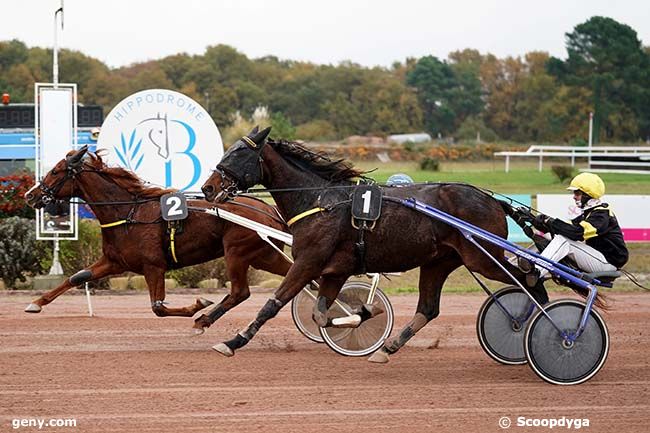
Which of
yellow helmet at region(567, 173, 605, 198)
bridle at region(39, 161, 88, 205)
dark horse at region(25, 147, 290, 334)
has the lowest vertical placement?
dark horse at region(25, 147, 290, 334)

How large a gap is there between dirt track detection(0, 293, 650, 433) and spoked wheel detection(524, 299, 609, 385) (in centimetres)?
11

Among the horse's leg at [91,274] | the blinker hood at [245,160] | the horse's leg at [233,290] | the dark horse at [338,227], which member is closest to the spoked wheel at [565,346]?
the dark horse at [338,227]

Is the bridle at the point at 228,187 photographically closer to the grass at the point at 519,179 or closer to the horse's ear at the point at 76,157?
the horse's ear at the point at 76,157

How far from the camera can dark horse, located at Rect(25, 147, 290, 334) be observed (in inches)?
359

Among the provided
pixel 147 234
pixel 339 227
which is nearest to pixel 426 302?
pixel 339 227

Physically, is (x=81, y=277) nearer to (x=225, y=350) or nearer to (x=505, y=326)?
(x=225, y=350)

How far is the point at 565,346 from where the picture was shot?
731 cm

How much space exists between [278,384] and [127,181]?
291 cm

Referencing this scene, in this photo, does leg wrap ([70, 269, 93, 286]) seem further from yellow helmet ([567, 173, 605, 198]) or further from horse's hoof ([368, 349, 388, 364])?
yellow helmet ([567, 173, 605, 198])

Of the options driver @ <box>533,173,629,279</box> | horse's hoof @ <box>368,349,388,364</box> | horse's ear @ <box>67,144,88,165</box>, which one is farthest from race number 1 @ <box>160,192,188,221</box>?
driver @ <box>533,173,629,279</box>

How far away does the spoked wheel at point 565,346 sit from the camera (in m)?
7.33

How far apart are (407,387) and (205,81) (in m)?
49.5

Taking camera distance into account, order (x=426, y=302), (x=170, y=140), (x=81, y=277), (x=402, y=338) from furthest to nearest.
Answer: (x=170, y=140) < (x=81, y=277) < (x=426, y=302) < (x=402, y=338)

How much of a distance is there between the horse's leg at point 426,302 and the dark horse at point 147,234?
1.58 meters
